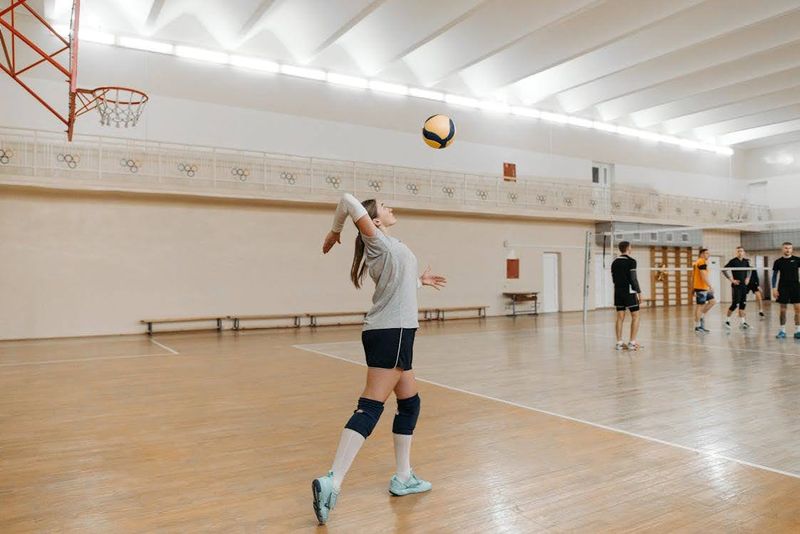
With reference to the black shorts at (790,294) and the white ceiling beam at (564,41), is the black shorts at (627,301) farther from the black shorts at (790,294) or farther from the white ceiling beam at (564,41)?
the white ceiling beam at (564,41)

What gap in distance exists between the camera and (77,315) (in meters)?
14.5

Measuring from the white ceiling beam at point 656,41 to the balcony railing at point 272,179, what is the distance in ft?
12.1

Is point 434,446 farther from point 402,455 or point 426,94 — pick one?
point 426,94

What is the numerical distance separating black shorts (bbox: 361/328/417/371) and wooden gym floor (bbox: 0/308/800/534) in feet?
2.63

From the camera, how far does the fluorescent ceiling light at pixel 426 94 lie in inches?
805

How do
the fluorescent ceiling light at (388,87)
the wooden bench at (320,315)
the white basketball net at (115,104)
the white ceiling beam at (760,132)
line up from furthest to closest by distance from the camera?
1. the white ceiling beam at (760,132)
2. the fluorescent ceiling light at (388,87)
3. the wooden bench at (320,315)
4. the white basketball net at (115,104)

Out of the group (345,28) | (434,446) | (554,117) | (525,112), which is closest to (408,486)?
(434,446)

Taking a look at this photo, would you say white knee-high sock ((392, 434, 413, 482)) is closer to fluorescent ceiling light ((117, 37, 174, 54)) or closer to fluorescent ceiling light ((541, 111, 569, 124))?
fluorescent ceiling light ((117, 37, 174, 54))

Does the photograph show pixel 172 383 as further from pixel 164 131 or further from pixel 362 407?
pixel 164 131

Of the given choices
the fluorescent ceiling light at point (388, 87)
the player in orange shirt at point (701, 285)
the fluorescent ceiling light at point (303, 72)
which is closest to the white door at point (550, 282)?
the fluorescent ceiling light at point (388, 87)

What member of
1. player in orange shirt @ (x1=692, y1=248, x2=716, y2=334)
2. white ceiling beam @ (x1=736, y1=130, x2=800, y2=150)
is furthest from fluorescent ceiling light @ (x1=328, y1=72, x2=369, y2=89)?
white ceiling beam @ (x1=736, y1=130, x2=800, y2=150)

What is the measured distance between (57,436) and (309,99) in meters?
15.3

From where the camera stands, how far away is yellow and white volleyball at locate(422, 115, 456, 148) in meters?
5.21

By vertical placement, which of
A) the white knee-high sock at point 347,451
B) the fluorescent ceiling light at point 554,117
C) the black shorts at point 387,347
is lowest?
the white knee-high sock at point 347,451
